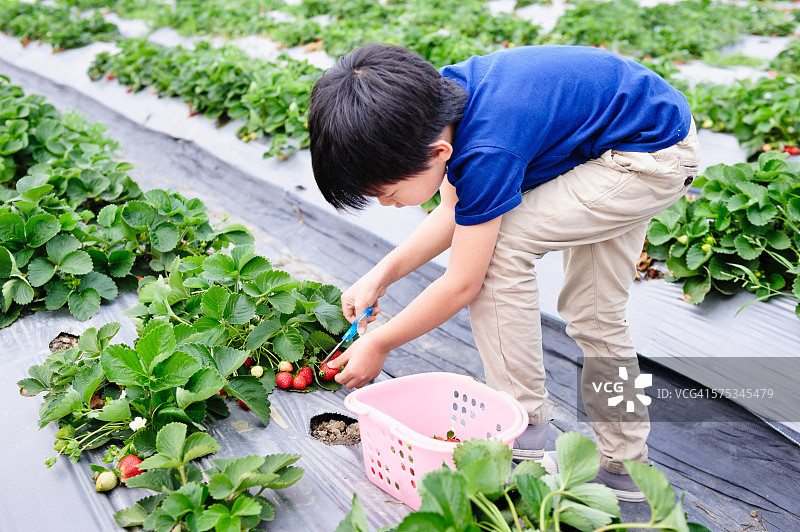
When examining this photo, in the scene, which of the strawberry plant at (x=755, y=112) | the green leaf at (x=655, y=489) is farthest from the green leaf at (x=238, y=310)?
the strawberry plant at (x=755, y=112)

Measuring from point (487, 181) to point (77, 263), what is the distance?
4.82ft

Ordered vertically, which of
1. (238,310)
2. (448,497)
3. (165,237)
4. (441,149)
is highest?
(441,149)

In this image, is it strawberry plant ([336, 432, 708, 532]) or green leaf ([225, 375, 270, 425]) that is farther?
green leaf ([225, 375, 270, 425])

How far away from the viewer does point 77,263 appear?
2088 millimetres

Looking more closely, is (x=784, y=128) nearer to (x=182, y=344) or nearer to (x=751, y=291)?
(x=751, y=291)

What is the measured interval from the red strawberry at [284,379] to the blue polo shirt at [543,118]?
0.72m

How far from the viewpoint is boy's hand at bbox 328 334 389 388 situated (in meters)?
1.58

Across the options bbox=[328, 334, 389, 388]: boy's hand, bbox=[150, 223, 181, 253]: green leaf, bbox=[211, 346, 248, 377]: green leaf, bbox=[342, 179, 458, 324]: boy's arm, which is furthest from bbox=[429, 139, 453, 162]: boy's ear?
bbox=[150, 223, 181, 253]: green leaf

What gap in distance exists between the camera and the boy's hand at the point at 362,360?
5.18ft

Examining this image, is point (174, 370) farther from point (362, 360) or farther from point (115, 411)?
point (362, 360)

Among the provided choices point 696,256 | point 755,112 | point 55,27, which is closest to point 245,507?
point 696,256

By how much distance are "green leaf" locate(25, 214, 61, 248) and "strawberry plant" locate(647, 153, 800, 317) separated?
7.16ft

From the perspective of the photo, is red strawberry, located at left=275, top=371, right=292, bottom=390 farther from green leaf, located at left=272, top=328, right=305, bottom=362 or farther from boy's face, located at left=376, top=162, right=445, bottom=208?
boy's face, located at left=376, top=162, right=445, bottom=208

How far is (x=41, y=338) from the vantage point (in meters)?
2.00
